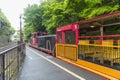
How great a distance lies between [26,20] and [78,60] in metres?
47.1

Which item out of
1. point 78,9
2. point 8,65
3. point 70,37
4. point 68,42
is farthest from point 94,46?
point 78,9

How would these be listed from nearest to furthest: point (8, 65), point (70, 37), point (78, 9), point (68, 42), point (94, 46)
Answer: point (8, 65) < point (94, 46) < point (70, 37) < point (68, 42) < point (78, 9)

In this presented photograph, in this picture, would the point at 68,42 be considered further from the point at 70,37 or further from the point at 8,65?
the point at 8,65

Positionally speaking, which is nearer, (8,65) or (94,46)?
(8,65)

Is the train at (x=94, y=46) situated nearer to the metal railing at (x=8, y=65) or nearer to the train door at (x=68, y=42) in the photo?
the train door at (x=68, y=42)

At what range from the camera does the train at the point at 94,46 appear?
1039 centimetres

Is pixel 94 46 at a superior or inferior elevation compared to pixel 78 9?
inferior

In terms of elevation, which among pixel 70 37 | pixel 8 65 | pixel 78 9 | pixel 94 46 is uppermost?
pixel 78 9

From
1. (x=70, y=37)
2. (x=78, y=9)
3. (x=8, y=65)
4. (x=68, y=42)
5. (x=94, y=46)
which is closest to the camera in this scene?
(x=8, y=65)

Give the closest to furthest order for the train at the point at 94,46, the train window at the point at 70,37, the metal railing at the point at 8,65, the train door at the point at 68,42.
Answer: the metal railing at the point at 8,65, the train at the point at 94,46, the train door at the point at 68,42, the train window at the point at 70,37

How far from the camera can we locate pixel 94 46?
40.5ft

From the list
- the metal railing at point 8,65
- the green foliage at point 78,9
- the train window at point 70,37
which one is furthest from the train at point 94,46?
the metal railing at point 8,65

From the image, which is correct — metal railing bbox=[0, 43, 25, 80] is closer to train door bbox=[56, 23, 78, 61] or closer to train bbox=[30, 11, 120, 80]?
train bbox=[30, 11, 120, 80]

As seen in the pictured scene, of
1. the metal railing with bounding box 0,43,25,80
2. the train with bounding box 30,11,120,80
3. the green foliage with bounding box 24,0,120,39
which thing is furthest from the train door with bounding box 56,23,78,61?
the metal railing with bounding box 0,43,25,80
